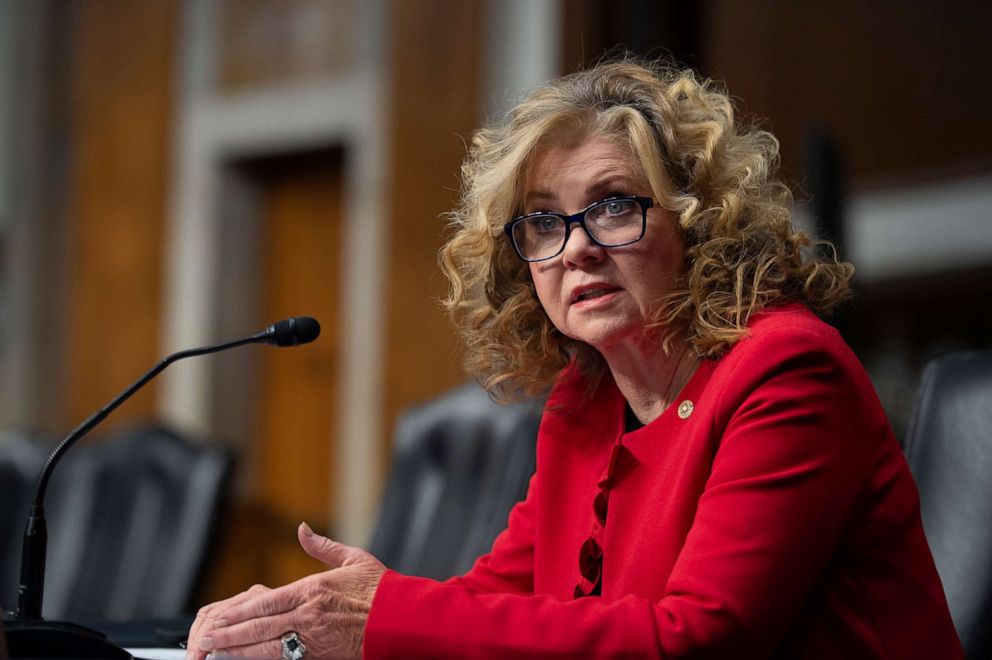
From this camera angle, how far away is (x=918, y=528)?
140 cm

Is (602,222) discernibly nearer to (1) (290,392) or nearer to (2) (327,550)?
(2) (327,550)

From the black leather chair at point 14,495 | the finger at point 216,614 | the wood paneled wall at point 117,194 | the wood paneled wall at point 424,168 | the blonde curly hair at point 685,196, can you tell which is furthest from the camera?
the wood paneled wall at point 117,194

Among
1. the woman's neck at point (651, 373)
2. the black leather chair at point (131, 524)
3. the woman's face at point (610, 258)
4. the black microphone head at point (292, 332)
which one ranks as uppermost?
the woman's face at point (610, 258)

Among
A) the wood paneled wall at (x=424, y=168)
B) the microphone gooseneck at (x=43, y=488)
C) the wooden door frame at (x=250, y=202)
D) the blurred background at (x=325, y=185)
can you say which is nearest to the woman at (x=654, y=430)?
the microphone gooseneck at (x=43, y=488)

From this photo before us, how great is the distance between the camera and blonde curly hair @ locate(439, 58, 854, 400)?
146 cm

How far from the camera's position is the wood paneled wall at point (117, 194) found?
554 centimetres

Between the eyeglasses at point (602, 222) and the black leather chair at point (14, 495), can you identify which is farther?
the black leather chair at point (14, 495)

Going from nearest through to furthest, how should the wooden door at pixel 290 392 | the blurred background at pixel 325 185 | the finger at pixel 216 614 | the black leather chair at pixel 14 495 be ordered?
the finger at pixel 216 614 < the black leather chair at pixel 14 495 < the blurred background at pixel 325 185 < the wooden door at pixel 290 392

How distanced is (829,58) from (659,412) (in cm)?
258

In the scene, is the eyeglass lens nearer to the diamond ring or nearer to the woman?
the woman

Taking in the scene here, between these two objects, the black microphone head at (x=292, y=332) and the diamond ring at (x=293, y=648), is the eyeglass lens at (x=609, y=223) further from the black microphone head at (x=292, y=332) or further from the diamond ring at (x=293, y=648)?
the diamond ring at (x=293, y=648)

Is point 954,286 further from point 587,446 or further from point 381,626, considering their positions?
point 381,626

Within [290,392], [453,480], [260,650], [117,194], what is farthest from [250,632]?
[117,194]

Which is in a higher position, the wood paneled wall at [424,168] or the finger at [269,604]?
the wood paneled wall at [424,168]
